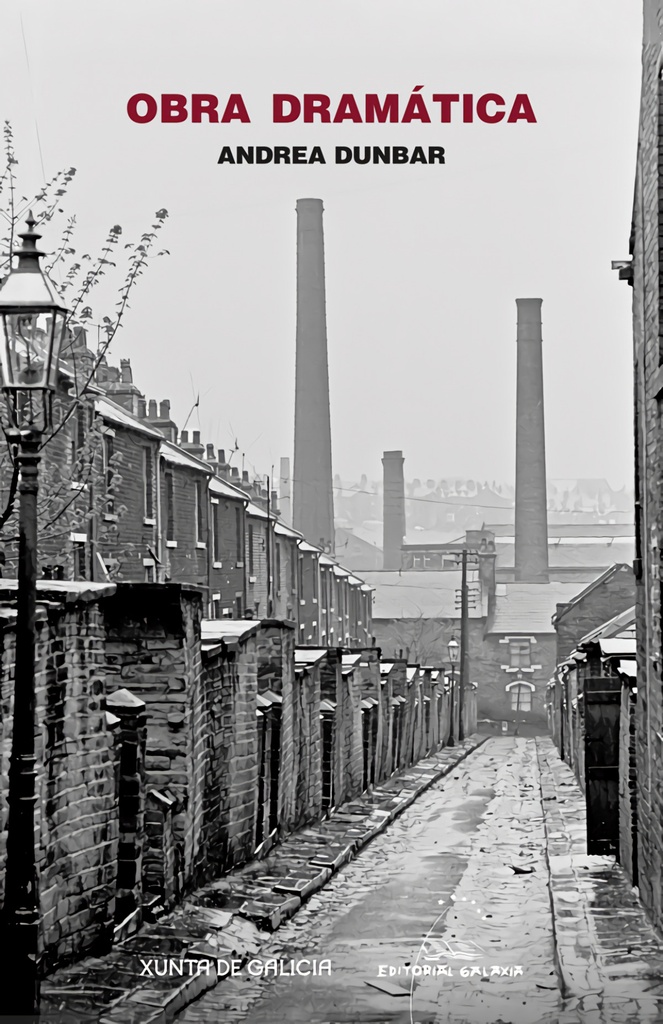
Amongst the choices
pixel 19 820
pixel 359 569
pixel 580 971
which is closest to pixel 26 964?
pixel 19 820

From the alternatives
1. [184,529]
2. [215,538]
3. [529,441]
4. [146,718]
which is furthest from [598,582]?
[146,718]

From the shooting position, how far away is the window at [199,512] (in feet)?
85.9

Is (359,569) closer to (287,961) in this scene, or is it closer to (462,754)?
(462,754)

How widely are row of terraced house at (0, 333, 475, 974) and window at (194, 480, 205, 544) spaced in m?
2.46

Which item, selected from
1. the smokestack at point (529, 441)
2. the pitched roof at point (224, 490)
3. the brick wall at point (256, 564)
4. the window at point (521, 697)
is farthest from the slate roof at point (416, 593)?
the pitched roof at point (224, 490)

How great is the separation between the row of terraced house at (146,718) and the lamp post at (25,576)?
0.91 meters

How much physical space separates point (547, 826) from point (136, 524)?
9869mm

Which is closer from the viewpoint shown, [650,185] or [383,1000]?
[383,1000]

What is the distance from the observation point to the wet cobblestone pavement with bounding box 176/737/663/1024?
725 centimetres

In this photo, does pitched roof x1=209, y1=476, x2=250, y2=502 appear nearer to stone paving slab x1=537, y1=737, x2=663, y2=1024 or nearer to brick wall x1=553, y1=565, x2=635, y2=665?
brick wall x1=553, y1=565, x2=635, y2=665

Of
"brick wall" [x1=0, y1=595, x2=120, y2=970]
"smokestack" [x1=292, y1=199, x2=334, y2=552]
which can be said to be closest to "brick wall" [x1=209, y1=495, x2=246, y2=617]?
"smokestack" [x1=292, y1=199, x2=334, y2=552]

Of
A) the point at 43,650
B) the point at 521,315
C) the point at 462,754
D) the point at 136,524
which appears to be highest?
the point at 521,315

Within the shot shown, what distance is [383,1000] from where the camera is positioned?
7453 millimetres

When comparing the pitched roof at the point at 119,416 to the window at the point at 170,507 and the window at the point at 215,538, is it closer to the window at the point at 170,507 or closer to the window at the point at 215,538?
the window at the point at 170,507
